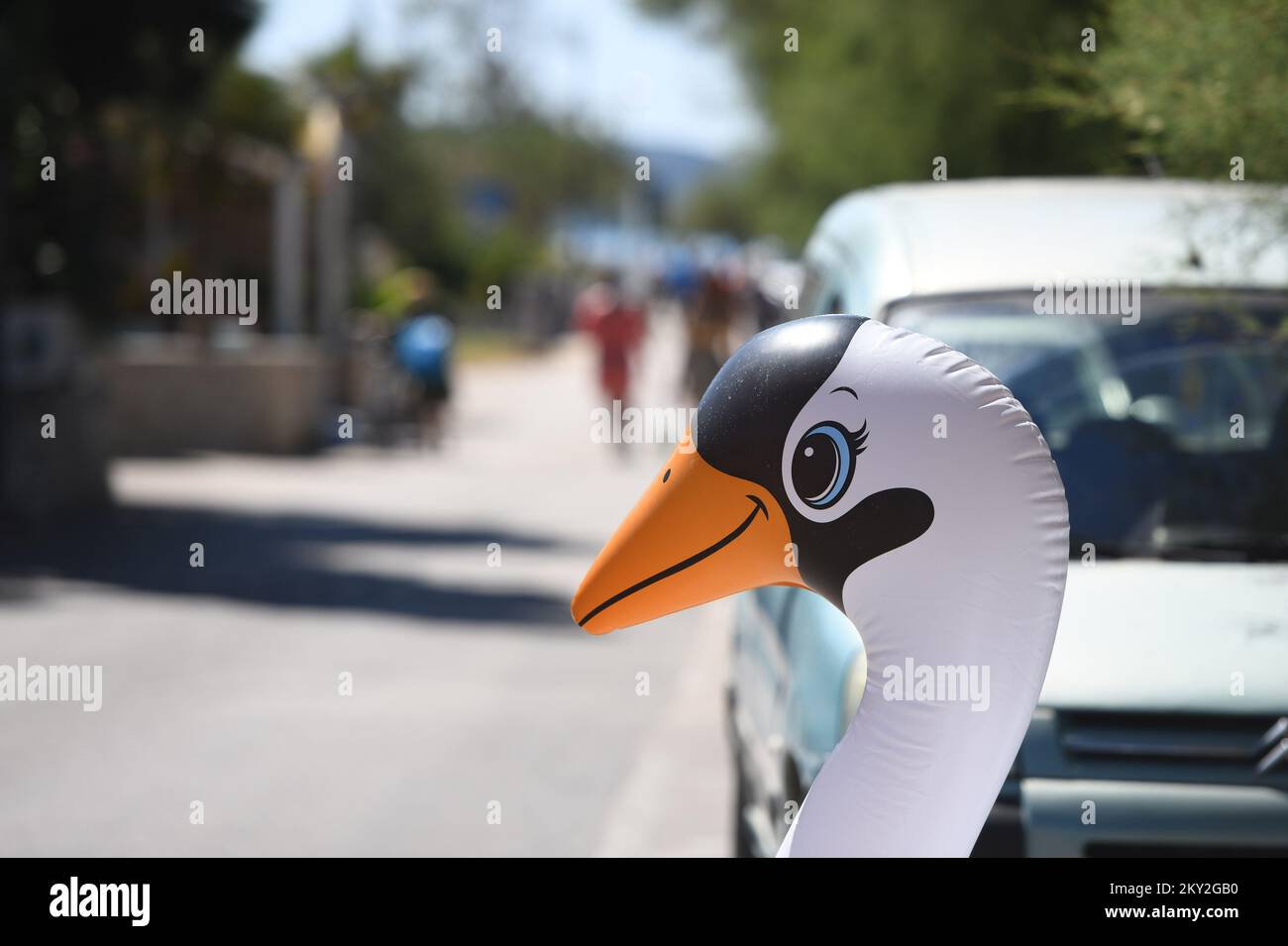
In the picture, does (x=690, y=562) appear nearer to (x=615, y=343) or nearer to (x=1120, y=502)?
(x=1120, y=502)

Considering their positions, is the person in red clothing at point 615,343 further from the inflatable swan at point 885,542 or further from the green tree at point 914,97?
the inflatable swan at point 885,542

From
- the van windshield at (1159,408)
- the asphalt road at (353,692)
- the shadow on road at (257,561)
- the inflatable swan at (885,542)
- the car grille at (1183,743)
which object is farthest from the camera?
the shadow on road at (257,561)

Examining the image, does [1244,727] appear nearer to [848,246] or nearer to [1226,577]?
[1226,577]

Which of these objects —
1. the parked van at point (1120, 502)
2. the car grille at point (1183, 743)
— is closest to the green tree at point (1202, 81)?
the parked van at point (1120, 502)

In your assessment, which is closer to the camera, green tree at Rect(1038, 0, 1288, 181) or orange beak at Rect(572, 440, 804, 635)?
orange beak at Rect(572, 440, 804, 635)

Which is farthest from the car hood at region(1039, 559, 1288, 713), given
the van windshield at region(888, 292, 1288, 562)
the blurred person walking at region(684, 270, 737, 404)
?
the blurred person walking at region(684, 270, 737, 404)

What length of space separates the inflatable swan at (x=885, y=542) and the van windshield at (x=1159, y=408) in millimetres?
1656

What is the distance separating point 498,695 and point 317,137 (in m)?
15.3

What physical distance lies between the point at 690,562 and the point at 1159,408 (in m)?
2.79

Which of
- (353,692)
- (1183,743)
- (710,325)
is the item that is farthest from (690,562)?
(710,325)

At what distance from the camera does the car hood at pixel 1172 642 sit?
3.64 metres

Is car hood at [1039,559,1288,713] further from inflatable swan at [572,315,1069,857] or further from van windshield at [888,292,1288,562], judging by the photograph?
inflatable swan at [572,315,1069,857]

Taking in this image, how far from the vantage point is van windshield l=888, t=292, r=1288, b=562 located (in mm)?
4523
